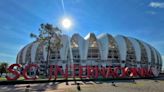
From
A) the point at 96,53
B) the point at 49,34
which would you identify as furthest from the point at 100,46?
the point at 49,34

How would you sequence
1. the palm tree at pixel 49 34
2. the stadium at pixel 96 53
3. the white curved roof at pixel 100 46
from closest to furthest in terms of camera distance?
1. the palm tree at pixel 49 34
2. the stadium at pixel 96 53
3. the white curved roof at pixel 100 46

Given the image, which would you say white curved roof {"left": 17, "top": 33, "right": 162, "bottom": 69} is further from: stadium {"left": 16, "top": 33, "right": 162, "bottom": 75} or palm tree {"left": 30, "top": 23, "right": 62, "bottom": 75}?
palm tree {"left": 30, "top": 23, "right": 62, "bottom": 75}

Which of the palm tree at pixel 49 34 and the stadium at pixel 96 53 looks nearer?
the palm tree at pixel 49 34

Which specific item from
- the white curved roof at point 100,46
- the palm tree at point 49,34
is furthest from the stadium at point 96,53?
the palm tree at point 49,34

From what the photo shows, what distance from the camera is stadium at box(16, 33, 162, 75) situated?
199ft

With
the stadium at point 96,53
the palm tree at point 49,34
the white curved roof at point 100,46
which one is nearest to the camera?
the palm tree at point 49,34

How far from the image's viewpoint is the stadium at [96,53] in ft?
199

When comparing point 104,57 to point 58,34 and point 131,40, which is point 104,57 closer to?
point 131,40

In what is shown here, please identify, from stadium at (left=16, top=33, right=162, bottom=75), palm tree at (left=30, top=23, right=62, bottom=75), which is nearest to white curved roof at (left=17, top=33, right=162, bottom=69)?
stadium at (left=16, top=33, right=162, bottom=75)

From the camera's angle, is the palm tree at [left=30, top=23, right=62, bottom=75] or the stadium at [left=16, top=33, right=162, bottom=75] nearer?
the palm tree at [left=30, top=23, right=62, bottom=75]

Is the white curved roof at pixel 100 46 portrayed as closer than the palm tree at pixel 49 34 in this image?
No

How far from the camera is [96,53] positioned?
62.9 m

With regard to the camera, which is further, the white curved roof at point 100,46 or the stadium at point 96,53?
the white curved roof at point 100,46

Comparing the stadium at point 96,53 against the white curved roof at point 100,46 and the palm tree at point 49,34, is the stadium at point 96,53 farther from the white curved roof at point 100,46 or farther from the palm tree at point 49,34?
the palm tree at point 49,34
